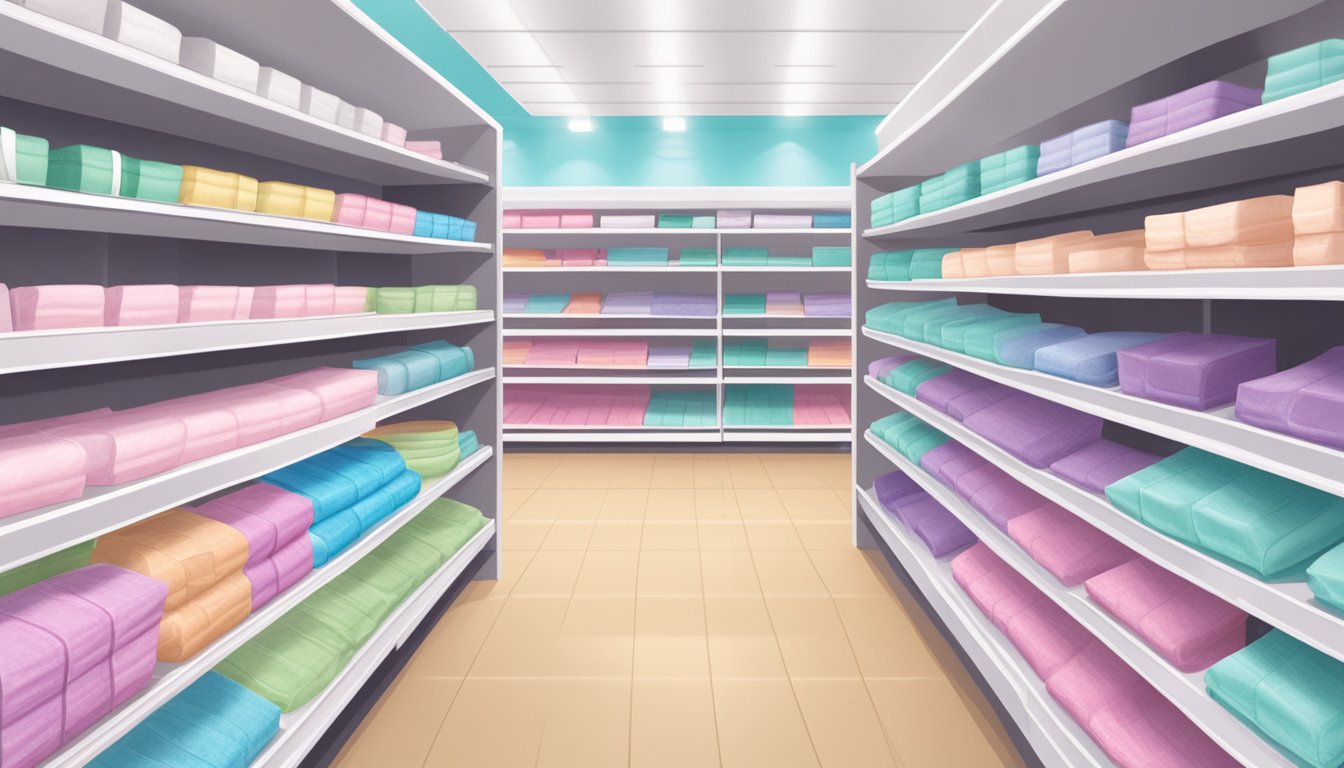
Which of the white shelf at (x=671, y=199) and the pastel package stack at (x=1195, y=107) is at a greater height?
the white shelf at (x=671, y=199)

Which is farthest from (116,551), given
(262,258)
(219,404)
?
(262,258)

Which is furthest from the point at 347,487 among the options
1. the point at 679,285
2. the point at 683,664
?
the point at 679,285

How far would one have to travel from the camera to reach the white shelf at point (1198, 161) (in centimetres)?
123

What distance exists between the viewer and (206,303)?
176 centimetres

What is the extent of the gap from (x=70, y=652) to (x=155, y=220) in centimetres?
101

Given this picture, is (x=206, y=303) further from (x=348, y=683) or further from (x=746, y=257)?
(x=746, y=257)

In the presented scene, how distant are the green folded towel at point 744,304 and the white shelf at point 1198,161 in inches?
150

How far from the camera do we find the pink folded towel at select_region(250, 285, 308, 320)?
2.03 m

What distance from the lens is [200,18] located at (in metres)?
2.14

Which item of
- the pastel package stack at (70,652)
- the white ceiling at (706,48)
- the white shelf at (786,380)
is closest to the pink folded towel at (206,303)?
the pastel package stack at (70,652)

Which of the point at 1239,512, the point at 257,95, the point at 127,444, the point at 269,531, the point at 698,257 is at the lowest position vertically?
the point at 269,531

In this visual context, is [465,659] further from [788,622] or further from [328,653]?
[788,622]

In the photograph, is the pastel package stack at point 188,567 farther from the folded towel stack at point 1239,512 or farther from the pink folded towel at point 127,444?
the folded towel stack at point 1239,512

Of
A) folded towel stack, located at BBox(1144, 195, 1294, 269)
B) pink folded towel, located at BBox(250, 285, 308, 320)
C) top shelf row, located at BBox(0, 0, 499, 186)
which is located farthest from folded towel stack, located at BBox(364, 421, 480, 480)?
folded towel stack, located at BBox(1144, 195, 1294, 269)
